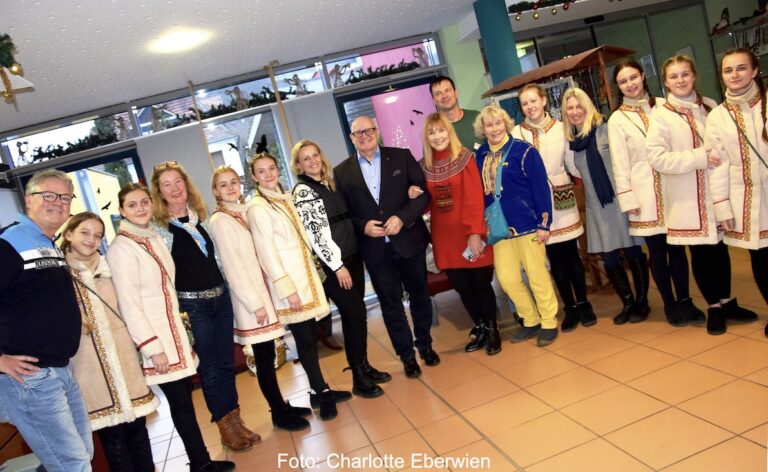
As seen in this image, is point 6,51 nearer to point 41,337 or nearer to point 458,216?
point 41,337

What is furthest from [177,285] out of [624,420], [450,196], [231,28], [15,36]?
[231,28]

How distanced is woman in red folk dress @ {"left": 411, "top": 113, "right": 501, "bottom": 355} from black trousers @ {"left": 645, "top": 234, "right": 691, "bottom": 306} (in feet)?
3.02

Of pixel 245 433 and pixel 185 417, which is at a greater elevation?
pixel 185 417

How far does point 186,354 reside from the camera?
2.60 meters

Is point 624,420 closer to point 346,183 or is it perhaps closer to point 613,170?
point 613,170

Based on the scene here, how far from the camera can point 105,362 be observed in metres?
2.36

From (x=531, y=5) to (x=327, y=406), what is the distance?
5.48m

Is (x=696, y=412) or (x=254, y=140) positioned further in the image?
(x=254, y=140)

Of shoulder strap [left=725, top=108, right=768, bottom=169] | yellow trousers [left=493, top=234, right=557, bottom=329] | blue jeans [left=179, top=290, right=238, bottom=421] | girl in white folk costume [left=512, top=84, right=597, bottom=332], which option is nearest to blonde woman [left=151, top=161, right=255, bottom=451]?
blue jeans [left=179, top=290, right=238, bottom=421]

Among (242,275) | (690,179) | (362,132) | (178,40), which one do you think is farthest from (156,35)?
(690,179)

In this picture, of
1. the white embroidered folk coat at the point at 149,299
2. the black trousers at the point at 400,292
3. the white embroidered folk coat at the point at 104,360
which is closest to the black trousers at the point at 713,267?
the black trousers at the point at 400,292

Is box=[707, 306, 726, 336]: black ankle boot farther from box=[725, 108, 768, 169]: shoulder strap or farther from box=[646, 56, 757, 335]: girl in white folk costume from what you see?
box=[725, 108, 768, 169]: shoulder strap

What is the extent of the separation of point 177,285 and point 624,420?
2111 millimetres

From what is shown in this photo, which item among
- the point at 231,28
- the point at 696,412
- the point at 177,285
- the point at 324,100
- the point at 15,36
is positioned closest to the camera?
the point at 696,412
